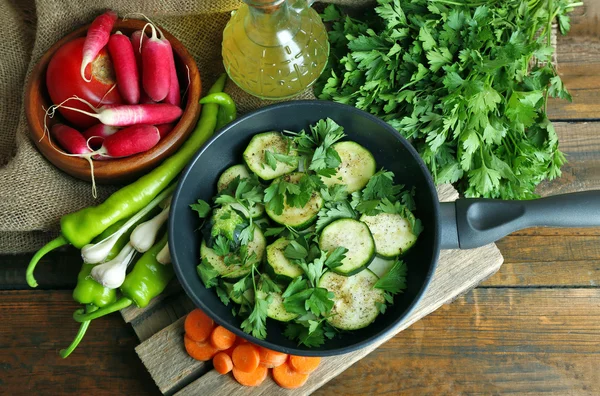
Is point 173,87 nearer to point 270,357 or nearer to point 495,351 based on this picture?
point 270,357

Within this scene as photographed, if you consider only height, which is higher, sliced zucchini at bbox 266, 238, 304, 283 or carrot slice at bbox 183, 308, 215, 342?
sliced zucchini at bbox 266, 238, 304, 283

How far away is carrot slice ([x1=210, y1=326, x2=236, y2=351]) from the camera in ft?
6.09

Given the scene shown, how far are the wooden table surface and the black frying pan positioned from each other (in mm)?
460

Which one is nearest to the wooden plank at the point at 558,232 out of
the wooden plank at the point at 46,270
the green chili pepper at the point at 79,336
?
the green chili pepper at the point at 79,336

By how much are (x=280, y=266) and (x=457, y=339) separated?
804 mm

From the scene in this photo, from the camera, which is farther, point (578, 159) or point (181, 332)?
point (578, 159)

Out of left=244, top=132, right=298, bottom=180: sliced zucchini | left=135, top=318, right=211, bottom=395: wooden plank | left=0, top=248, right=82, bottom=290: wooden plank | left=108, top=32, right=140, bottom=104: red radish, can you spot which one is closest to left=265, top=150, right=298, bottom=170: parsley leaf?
left=244, top=132, right=298, bottom=180: sliced zucchini

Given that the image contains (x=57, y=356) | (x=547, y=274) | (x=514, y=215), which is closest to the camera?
(x=514, y=215)

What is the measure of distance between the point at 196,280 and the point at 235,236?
0.56ft

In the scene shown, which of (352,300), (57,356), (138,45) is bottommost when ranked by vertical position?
(57,356)

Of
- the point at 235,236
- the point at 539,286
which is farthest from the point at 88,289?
the point at 539,286

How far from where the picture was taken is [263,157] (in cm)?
188

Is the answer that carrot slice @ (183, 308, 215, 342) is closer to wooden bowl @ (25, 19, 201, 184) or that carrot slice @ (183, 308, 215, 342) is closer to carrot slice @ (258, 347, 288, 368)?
carrot slice @ (258, 347, 288, 368)

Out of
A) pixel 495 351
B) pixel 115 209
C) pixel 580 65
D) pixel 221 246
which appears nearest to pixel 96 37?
pixel 115 209
